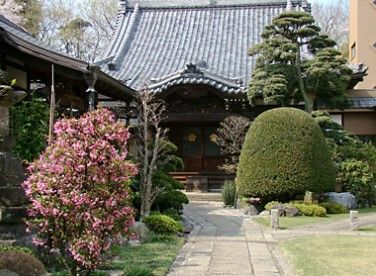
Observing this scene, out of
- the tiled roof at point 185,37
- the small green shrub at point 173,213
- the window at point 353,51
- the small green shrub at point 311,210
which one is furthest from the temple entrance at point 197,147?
the window at point 353,51

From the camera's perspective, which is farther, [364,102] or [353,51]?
[353,51]

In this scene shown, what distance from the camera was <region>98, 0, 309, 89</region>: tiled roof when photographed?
26.0 m

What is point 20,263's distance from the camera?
6625mm

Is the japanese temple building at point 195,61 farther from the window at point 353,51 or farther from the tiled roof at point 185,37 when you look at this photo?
the window at point 353,51

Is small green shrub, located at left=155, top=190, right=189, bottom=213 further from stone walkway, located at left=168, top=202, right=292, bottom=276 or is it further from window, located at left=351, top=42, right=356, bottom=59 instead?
window, located at left=351, top=42, right=356, bottom=59

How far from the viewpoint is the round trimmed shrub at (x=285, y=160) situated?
16.6 m

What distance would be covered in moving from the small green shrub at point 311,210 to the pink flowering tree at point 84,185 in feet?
34.0

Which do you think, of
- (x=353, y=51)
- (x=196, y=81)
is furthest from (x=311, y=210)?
(x=353, y=51)

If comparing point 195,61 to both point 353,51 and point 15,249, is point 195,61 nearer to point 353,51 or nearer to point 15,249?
point 353,51

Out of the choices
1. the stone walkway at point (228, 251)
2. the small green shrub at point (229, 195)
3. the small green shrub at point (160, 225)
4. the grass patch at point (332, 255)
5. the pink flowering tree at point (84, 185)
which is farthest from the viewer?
the small green shrub at point (229, 195)

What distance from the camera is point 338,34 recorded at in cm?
4697

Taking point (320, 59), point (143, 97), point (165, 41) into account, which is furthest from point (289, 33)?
point (165, 41)

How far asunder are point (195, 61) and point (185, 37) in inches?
119

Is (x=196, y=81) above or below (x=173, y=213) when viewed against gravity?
above
